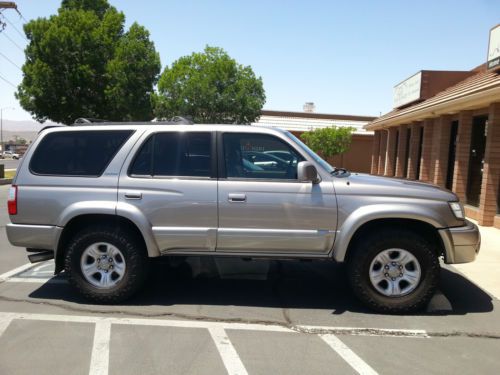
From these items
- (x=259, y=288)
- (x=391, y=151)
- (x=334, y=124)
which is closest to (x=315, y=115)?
(x=334, y=124)

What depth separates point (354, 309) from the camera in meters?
5.09

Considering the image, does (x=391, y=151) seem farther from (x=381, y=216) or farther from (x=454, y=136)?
(x=381, y=216)

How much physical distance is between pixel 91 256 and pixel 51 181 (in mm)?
913

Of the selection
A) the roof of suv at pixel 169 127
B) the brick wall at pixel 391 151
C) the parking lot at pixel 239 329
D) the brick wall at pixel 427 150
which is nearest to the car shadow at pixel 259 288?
the parking lot at pixel 239 329

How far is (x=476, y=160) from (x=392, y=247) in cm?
812

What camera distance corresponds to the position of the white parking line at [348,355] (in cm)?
369

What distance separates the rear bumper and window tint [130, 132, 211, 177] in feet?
3.45

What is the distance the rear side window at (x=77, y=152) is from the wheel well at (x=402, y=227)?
2716 mm

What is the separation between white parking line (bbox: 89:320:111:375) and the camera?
11.9 ft

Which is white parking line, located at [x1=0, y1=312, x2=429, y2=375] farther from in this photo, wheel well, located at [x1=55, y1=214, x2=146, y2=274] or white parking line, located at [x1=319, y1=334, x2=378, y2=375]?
wheel well, located at [x1=55, y1=214, x2=146, y2=274]

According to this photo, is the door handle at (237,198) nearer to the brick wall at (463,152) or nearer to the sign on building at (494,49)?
the brick wall at (463,152)

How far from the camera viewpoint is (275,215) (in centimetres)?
486

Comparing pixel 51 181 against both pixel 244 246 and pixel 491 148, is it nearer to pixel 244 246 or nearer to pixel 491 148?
pixel 244 246

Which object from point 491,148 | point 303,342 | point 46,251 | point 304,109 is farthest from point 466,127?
point 304,109
